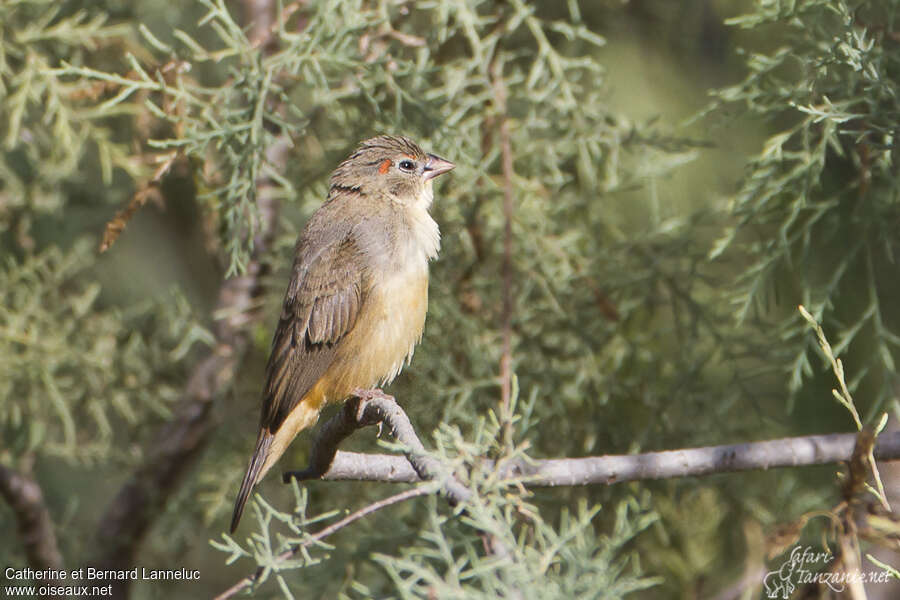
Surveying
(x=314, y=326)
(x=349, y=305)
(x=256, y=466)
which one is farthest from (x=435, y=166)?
(x=256, y=466)

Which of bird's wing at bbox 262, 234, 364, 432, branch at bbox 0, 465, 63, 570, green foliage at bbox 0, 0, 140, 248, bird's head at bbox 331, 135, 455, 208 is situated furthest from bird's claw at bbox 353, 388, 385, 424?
branch at bbox 0, 465, 63, 570

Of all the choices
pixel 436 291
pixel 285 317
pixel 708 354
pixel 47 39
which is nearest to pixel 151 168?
pixel 47 39

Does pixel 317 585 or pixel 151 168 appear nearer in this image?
pixel 317 585

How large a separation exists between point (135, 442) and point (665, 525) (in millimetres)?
Answer: 2637

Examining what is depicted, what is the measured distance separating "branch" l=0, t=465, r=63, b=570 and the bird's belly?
1748 millimetres

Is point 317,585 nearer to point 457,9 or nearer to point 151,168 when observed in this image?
point 151,168

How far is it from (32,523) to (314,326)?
1904 mm

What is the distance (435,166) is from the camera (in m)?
3.98

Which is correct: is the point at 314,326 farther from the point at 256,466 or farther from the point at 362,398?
the point at 362,398

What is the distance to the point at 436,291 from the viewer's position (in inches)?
161

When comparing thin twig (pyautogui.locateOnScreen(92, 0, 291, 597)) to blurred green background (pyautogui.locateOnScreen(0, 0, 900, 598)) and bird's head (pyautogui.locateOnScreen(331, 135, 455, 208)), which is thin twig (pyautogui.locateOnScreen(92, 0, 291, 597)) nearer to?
blurred green background (pyautogui.locateOnScreen(0, 0, 900, 598))

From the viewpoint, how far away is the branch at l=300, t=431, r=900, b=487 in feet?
9.05

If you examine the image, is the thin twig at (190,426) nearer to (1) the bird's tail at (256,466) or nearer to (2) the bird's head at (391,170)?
(2) the bird's head at (391,170)

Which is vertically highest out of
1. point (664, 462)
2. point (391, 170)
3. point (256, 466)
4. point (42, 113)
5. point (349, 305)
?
point (42, 113)
